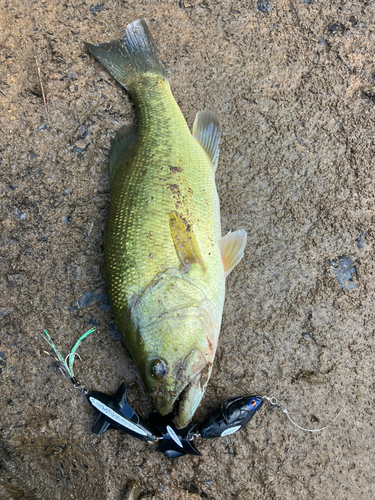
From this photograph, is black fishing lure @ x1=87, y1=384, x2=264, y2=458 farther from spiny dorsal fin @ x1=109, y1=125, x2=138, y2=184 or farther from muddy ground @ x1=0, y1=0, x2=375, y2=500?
spiny dorsal fin @ x1=109, y1=125, x2=138, y2=184

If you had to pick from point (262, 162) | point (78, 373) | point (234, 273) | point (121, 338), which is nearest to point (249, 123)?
point (262, 162)

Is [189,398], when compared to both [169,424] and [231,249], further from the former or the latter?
[231,249]

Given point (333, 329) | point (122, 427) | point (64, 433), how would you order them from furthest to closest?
point (333, 329) < point (64, 433) < point (122, 427)

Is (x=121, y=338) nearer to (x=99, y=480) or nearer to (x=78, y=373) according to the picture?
(x=78, y=373)

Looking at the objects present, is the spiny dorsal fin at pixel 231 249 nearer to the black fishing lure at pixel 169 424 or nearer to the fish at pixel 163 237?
the fish at pixel 163 237

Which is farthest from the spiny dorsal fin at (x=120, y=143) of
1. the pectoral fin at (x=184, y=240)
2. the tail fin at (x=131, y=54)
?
the pectoral fin at (x=184, y=240)

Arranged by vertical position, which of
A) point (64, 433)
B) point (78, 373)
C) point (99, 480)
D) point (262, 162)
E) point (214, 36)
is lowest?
point (99, 480)

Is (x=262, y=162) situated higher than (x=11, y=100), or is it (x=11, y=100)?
(x=11, y=100)

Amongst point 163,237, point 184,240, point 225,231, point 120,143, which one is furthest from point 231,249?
point 120,143

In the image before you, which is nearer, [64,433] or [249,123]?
[64,433]
